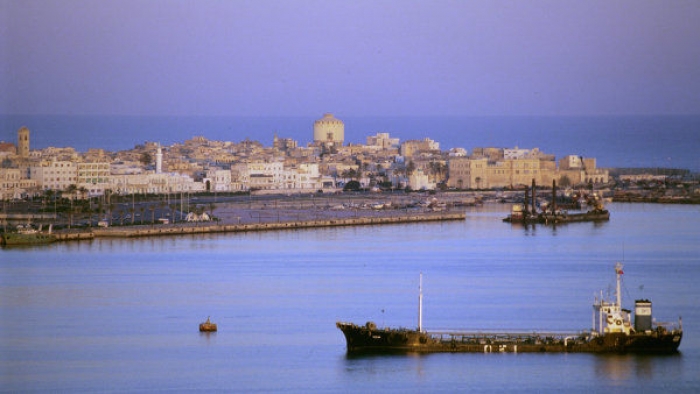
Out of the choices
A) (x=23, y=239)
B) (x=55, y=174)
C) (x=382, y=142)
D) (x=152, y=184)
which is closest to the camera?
(x=23, y=239)

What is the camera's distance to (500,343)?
13.7 meters

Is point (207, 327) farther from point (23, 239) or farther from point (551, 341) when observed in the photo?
point (23, 239)

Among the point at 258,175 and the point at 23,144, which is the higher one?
the point at 23,144

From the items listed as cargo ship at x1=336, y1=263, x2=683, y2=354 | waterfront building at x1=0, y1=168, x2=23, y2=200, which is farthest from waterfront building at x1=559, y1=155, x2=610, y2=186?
cargo ship at x1=336, y1=263, x2=683, y2=354

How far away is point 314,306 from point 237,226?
1103 cm

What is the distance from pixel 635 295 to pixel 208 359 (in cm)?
539

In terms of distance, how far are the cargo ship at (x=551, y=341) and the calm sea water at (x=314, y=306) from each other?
11 cm

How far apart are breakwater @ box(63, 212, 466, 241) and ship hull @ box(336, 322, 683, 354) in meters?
11.9

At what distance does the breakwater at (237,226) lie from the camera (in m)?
25.6

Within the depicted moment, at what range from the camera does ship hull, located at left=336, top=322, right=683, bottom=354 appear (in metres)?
13.7

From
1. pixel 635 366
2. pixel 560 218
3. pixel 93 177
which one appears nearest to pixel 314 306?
pixel 635 366

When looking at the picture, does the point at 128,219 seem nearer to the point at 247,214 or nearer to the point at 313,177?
the point at 247,214

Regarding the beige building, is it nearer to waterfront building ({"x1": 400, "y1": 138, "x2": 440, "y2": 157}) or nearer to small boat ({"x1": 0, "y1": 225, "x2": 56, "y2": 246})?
waterfront building ({"x1": 400, "y1": 138, "x2": 440, "y2": 157})

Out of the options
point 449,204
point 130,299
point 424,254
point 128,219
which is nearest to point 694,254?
point 424,254
